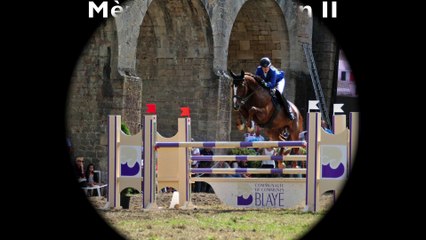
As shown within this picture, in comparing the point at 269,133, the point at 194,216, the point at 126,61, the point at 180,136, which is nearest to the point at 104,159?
the point at 126,61

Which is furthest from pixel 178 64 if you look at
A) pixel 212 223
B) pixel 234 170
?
pixel 212 223

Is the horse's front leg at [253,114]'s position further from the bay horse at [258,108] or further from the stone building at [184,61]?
the stone building at [184,61]

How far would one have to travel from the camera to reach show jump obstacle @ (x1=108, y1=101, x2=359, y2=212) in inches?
499

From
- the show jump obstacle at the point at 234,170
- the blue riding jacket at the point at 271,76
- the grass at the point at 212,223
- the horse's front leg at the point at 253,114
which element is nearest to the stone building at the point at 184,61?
the blue riding jacket at the point at 271,76

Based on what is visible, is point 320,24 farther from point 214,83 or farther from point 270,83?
point 270,83

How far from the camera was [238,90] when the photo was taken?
1612 cm

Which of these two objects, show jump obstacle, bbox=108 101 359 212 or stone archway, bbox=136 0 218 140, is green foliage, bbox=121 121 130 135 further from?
stone archway, bbox=136 0 218 140

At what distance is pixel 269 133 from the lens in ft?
56.1

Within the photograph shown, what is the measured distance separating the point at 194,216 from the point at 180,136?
1.96 meters

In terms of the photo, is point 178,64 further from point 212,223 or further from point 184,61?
point 212,223

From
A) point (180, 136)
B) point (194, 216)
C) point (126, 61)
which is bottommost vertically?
point (194, 216)

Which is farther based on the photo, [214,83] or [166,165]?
[214,83]

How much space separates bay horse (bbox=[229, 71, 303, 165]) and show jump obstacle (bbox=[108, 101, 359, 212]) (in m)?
2.52

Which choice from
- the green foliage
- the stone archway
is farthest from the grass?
the stone archway
